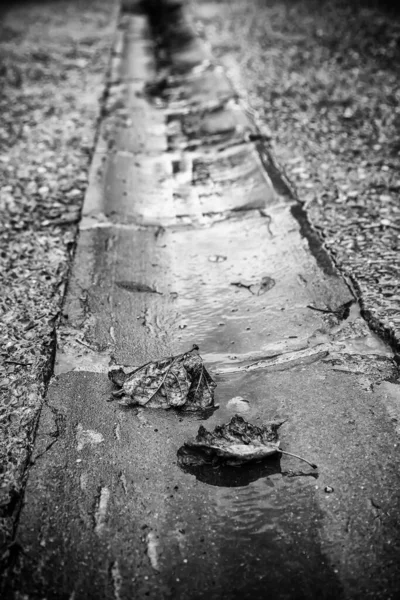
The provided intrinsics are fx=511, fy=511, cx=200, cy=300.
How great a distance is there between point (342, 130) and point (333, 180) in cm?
89

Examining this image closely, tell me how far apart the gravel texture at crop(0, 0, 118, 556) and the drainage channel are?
0.09 metres

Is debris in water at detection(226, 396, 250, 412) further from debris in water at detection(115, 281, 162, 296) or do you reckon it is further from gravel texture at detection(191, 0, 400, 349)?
debris in water at detection(115, 281, 162, 296)

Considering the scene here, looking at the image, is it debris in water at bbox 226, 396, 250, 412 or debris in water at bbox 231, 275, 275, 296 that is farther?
debris in water at bbox 231, 275, 275, 296

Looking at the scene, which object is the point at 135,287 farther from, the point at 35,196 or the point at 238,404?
the point at 35,196

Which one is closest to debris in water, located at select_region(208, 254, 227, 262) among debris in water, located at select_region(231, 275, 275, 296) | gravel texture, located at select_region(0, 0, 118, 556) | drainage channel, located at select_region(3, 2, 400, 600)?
drainage channel, located at select_region(3, 2, 400, 600)

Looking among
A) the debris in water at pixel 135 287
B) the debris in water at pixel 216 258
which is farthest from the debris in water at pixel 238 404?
the debris in water at pixel 216 258

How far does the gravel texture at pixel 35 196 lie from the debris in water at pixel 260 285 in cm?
97

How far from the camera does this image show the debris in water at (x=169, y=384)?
6.88ft

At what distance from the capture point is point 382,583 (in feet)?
5.08

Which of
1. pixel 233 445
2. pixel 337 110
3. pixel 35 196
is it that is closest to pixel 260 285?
pixel 233 445

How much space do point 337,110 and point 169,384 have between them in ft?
11.1

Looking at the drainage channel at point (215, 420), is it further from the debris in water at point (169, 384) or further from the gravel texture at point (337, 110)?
the gravel texture at point (337, 110)

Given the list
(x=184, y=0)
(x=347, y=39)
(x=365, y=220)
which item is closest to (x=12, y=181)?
(x=365, y=220)

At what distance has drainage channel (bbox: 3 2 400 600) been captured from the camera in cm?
161
